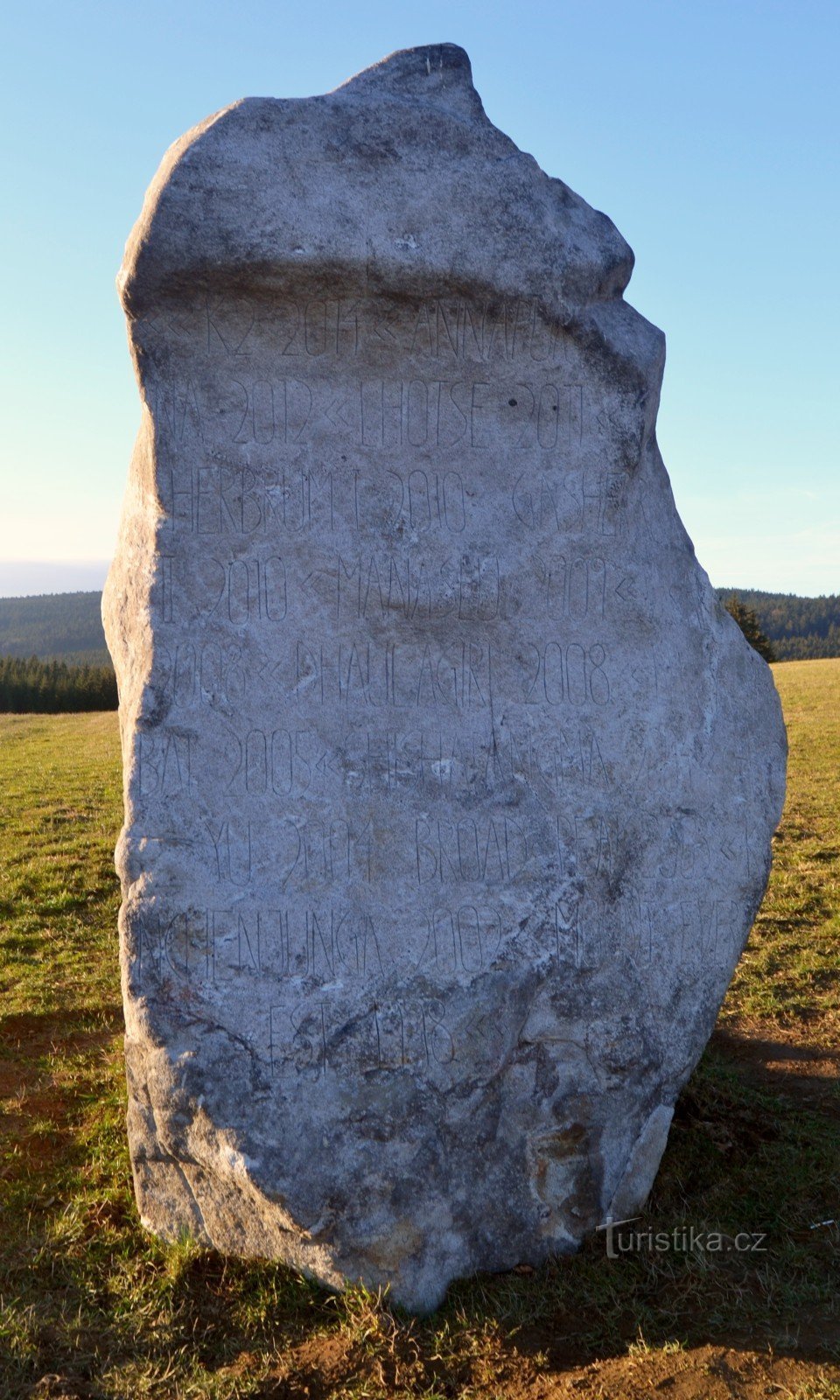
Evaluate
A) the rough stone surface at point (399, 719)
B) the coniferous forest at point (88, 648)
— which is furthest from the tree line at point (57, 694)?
the rough stone surface at point (399, 719)

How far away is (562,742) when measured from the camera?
480 cm

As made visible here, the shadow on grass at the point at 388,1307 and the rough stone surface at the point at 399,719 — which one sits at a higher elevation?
the rough stone surface at the point at 399,719

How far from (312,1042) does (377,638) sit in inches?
64.3

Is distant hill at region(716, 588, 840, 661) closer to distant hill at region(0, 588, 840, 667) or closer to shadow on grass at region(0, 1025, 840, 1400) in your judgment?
distant hill at region(0, 588, 840, 667)

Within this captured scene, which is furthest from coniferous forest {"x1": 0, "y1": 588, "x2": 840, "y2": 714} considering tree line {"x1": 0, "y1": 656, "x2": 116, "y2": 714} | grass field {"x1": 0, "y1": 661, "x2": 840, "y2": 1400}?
grass field {"x1": 0, "y1": 661, "x2": 840, "y2": 1400}

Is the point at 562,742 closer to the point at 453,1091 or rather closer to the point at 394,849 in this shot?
the point at 394,849

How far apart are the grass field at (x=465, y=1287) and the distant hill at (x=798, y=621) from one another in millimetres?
66347

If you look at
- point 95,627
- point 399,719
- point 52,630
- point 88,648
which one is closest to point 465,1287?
point 399,719

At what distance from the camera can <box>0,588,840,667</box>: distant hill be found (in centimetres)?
Answer: 7369

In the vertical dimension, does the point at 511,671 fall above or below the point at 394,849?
above

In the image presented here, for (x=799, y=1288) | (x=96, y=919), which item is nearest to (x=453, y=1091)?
(x=799, y=1288)

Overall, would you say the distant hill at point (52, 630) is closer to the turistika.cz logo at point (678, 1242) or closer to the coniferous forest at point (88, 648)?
the coniferous forest at point (88, 648)

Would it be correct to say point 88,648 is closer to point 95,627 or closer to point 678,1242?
point 95,627

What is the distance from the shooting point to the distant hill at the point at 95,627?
242 feet
